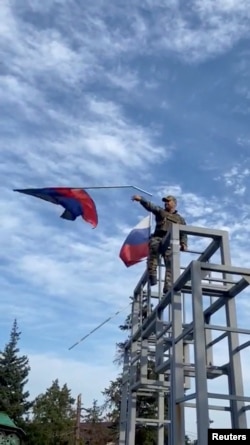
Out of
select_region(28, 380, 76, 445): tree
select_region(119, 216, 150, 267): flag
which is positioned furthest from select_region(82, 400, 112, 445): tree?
select_region(119, 216, 150, 267): flag

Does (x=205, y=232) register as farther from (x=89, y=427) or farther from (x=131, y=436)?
(x=89, y=427)

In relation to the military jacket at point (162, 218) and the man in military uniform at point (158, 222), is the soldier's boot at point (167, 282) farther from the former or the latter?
the military jacket at point (162, 218)

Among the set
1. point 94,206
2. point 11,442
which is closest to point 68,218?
point 94,206

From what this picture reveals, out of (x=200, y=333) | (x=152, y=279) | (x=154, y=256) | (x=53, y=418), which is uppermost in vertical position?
(x=53, y=418)

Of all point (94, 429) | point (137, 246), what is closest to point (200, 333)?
point (137, 246)

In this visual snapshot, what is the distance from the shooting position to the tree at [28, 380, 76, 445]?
41.0 m

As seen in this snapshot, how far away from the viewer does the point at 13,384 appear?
42625 millimetres

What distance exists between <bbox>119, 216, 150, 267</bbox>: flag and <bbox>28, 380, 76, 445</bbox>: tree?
35762 millimetres

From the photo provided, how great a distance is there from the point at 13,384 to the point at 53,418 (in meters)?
4.77

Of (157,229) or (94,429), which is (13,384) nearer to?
(94,429)

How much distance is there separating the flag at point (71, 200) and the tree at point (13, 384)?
3646 cm

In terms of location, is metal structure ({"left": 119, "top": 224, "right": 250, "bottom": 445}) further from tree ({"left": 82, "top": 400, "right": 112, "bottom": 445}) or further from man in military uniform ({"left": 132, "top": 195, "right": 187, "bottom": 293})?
tree ({"left": 82, "top": 400, "right": 112, "bottom": 445})

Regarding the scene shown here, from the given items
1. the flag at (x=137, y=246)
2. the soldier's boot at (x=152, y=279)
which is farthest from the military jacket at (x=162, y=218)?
the flag at (x=137, y=246)

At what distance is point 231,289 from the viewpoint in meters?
5.42
